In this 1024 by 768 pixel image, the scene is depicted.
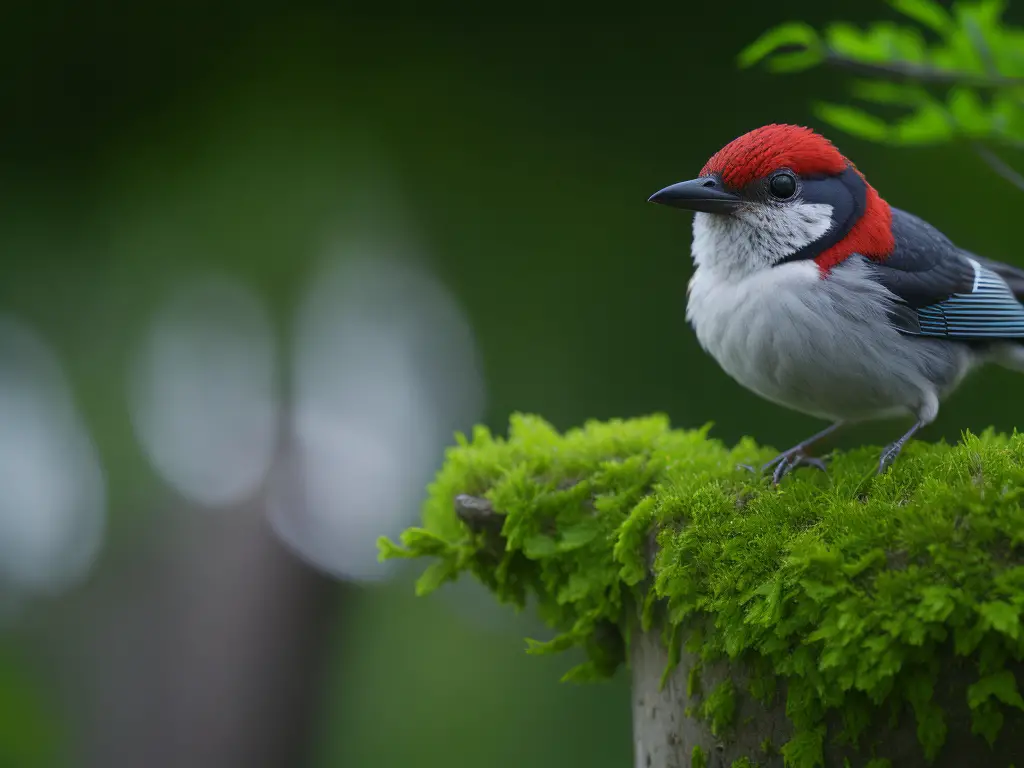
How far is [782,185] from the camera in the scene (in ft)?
8.34

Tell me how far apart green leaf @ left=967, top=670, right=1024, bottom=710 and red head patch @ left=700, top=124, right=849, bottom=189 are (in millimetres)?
1409

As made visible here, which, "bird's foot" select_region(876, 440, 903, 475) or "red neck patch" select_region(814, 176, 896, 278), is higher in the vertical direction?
"red neck patch" select_region(814, 176, 896, 278)

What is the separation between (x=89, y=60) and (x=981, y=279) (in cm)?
655

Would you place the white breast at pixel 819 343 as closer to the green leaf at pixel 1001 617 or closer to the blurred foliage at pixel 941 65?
the blurred foliage at pixel 941 65

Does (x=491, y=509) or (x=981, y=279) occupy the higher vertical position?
(x=981, y=279)

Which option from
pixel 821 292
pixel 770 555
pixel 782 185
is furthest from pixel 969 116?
pixel 770 555

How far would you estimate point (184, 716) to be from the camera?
18.3 feet

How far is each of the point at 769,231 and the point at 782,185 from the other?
13 cm

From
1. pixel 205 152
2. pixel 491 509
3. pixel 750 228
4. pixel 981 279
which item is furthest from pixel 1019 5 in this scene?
pixel 205 152

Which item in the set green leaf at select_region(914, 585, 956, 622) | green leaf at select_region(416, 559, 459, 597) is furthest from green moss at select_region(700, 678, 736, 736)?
green leaf at select_region(416, 559, 459, 597)

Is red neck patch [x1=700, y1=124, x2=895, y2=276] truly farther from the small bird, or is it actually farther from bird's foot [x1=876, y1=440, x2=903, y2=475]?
bird's foot [x1=876, y1=440, x2=903, y2=475]

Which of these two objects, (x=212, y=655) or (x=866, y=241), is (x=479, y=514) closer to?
(x=866, y=241)

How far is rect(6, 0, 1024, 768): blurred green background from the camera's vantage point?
615 centimetres

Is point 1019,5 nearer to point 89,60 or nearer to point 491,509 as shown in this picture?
point 491,509
